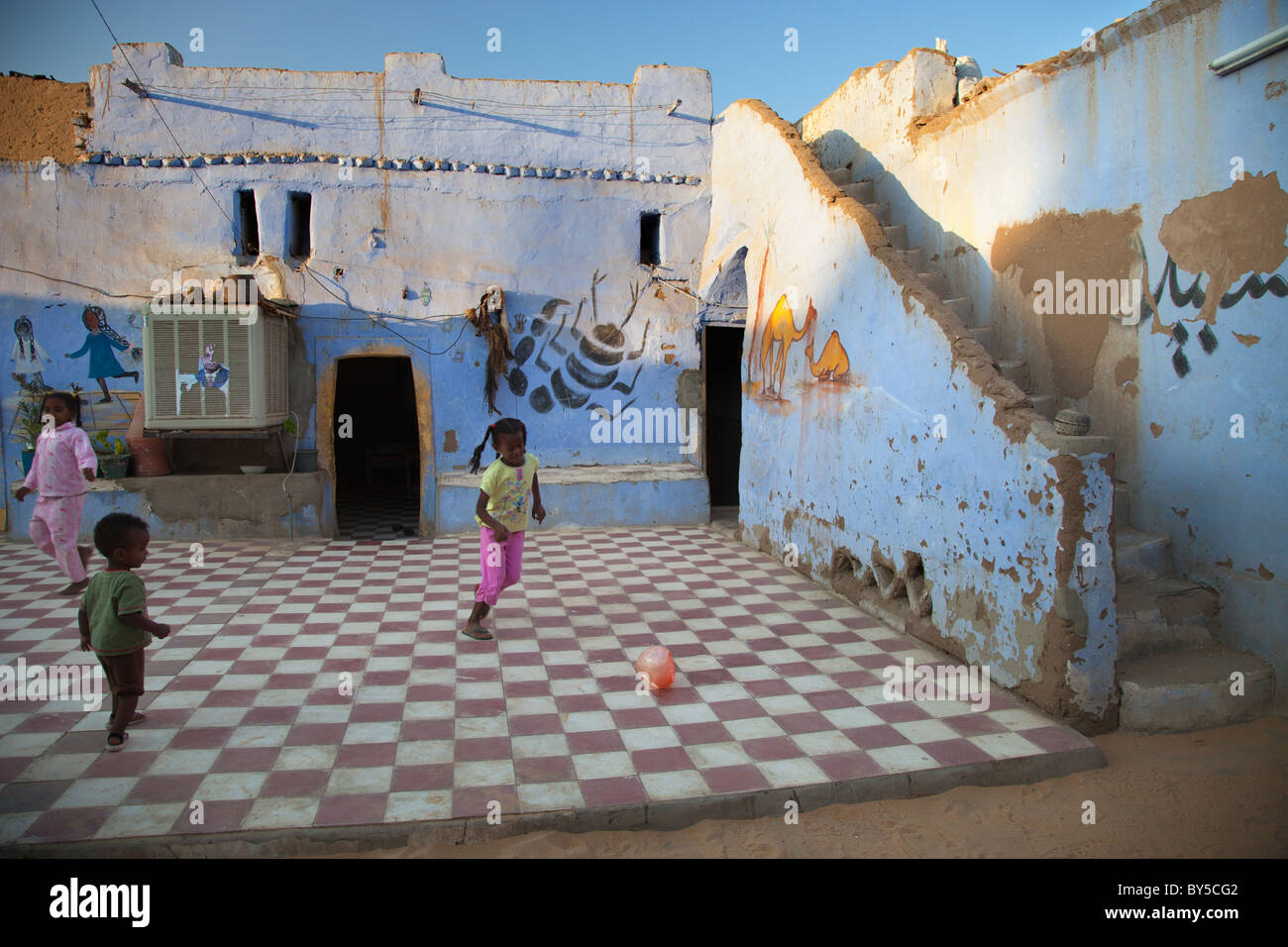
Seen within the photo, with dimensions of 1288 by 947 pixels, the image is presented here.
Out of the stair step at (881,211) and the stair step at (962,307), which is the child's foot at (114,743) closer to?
the stair step at (962,307)

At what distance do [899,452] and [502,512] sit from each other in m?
3.05

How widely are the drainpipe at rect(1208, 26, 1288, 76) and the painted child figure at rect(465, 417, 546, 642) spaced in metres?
4.83

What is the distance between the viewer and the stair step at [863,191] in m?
8.35

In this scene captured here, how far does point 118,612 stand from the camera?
404 cm

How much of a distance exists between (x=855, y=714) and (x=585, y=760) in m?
1.65

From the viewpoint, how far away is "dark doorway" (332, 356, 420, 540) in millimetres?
13734

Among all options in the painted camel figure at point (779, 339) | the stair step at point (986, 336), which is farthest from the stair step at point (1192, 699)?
the painted camel figure at point (779, 339)

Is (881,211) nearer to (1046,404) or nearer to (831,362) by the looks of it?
(831,362)

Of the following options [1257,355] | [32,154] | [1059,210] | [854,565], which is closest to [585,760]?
[854,565]

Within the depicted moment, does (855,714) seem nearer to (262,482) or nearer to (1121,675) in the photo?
(1121,675)

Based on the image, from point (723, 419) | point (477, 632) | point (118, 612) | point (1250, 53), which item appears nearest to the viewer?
point (118, 612)

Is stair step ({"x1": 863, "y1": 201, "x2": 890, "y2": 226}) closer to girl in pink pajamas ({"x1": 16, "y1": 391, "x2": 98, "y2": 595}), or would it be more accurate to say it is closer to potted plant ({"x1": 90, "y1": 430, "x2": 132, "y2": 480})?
girl in pink pajamas ({"x1": 16, "y1": 391, "x2": 98, "y2": 595})

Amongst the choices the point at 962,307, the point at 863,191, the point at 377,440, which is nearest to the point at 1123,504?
the point at 962,307

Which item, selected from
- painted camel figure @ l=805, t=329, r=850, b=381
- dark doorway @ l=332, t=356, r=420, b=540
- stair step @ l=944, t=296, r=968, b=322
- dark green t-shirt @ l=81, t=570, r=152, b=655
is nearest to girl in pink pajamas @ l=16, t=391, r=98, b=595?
dark green t-shirt @ l=81, t=570, r=152, b=655
